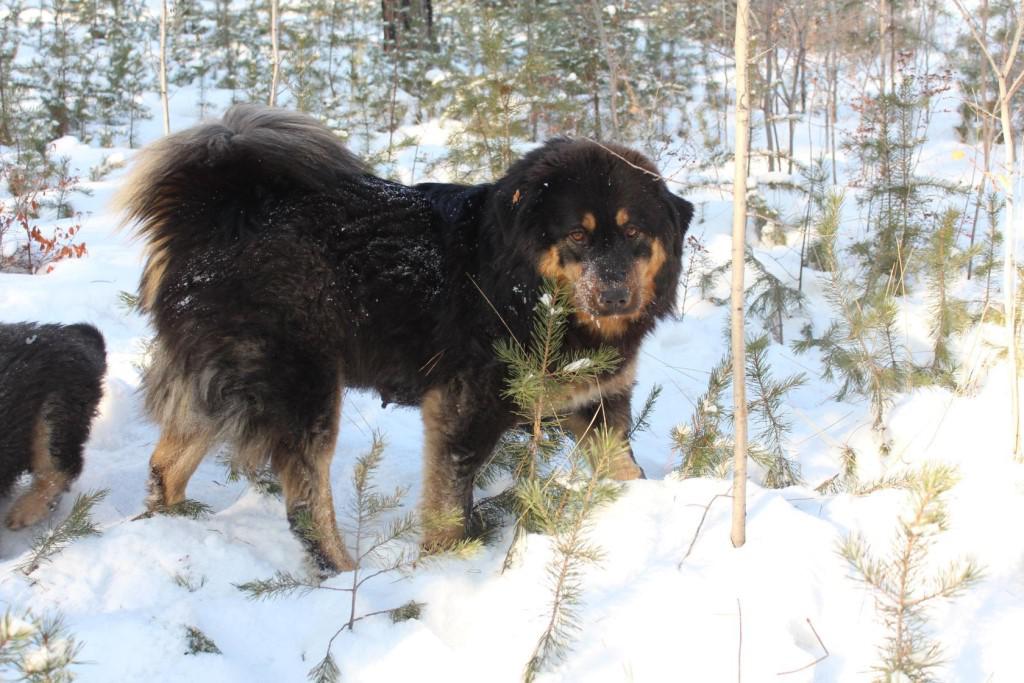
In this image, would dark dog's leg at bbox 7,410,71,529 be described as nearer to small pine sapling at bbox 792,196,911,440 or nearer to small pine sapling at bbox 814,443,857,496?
small pine sapling at bbox 814,443,857,496

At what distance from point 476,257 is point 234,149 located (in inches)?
48.4

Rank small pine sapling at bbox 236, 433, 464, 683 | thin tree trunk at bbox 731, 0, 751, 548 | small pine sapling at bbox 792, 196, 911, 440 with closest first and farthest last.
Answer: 1. thin tree trunk at bbox 731, 0, 751, 548
2. small pine sapling at bbox 236, 433, 464, 683
3. small pine sapling at bbox 792, 196, 911, 440

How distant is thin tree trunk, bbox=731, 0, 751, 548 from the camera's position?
2598 millimetres

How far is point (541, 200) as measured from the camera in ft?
12.4

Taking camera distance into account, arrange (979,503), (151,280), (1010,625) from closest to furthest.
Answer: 1. (1010,625)
2. (979,503)
3. (151,280)

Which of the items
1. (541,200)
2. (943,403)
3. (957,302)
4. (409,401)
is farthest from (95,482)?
(957,302)

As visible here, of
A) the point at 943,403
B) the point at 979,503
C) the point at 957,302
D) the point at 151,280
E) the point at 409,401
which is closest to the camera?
the point at 979,503

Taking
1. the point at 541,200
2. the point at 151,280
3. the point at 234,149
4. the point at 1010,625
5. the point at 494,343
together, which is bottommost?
the point at 1010,625

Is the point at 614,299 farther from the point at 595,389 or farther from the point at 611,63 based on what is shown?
the point at 611,63

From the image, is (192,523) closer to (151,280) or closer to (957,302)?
(151,280)

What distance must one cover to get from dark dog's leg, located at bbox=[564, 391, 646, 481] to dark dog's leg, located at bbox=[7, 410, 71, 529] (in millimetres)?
2625

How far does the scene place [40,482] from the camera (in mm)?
4051

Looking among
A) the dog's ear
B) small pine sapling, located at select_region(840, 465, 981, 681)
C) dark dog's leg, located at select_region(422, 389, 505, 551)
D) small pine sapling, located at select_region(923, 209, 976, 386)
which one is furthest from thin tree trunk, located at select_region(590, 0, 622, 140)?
small pine sapling, located at select_region(840, 465, 981, 681)

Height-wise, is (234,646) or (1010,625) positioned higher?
(1010,625)
